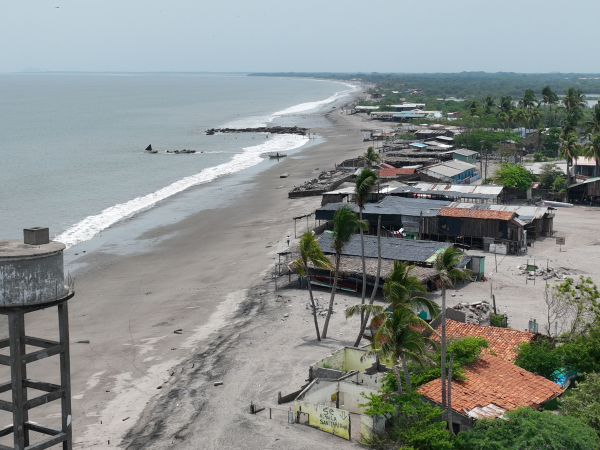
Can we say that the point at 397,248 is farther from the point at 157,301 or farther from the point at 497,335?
the point at 157,301

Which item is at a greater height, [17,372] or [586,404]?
[17,372]

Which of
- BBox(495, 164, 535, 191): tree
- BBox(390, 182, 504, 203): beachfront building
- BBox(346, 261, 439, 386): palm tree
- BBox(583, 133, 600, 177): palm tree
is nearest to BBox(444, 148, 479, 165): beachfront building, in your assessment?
BBox(583, 133, 600, 177): palm tree

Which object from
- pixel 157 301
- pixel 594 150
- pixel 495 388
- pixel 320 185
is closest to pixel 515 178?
pixel 594 150

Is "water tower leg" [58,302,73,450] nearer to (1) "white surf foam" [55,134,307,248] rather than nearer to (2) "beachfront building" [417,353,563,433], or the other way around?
(2) "beachfront building" [417,353,563,433]

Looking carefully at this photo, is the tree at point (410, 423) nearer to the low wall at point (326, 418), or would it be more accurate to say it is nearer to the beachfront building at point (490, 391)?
the beachfront building at point (490, 391)

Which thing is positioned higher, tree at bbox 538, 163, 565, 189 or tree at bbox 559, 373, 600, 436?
tree at bbox 538, 163, 565, 189

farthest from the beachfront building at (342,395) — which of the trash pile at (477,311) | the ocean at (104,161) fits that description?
the ocean at (104,161)
